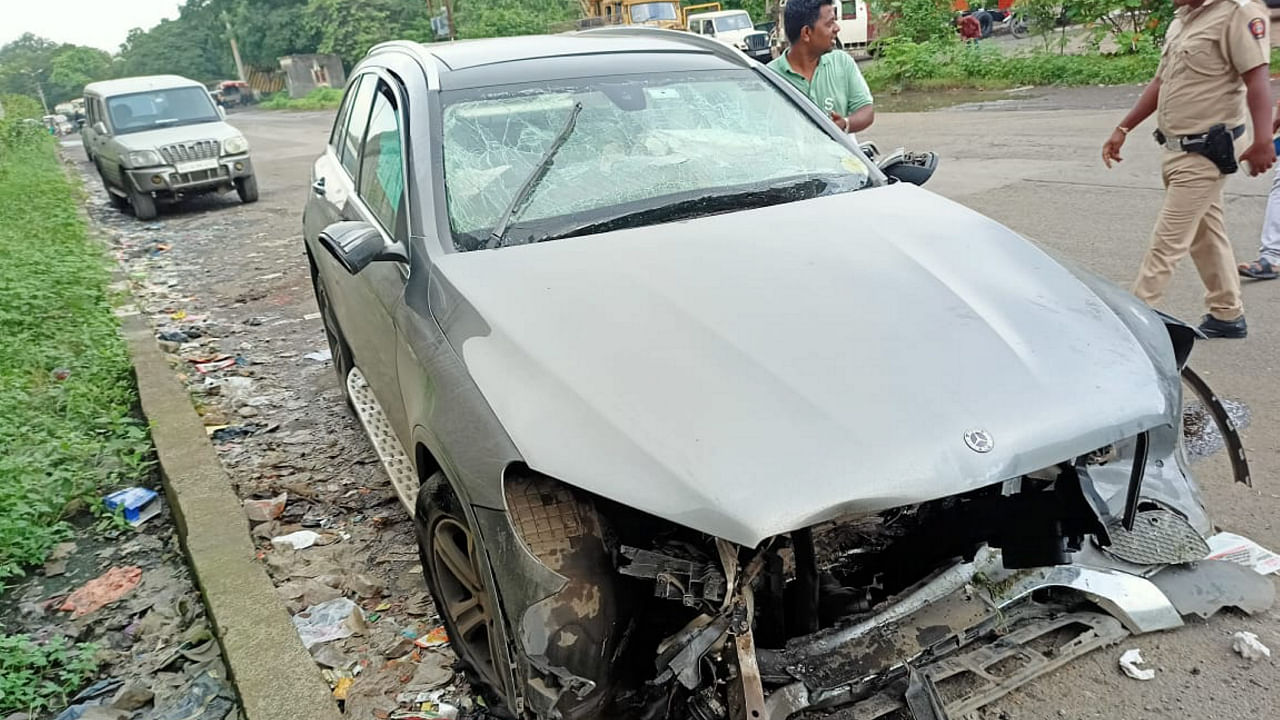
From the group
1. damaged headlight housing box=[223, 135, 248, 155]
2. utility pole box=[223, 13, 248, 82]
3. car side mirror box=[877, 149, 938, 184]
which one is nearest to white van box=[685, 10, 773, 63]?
damaged headlight housing box=[223, 135, 248, 155]

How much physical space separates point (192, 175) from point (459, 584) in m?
11.3

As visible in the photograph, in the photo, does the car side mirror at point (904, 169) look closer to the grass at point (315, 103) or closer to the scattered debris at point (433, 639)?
the scattered debris at point (433, 639)

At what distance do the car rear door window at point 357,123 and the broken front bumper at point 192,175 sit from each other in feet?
29.8

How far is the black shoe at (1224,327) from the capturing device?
4.52 m

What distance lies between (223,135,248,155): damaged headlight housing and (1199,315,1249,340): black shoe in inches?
461

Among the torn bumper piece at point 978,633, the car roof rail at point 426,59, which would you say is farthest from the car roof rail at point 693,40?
the torn bumper piece at point 978,633

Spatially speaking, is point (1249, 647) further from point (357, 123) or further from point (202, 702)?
point (357, 123)

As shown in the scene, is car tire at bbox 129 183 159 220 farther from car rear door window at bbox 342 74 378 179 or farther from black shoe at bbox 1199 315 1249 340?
black shoe at bbox 1199 315 1249 340

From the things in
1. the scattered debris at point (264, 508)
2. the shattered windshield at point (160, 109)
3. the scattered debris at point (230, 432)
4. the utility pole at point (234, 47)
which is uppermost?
the utility pole at point (234, 47)

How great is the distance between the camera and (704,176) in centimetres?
308

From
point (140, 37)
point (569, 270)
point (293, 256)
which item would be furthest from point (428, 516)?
point (140, 37)

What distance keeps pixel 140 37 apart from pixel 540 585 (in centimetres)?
10431

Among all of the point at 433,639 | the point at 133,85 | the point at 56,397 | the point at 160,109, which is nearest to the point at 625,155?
the point at 433,639

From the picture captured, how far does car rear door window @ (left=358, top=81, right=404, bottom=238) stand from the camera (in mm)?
3033
